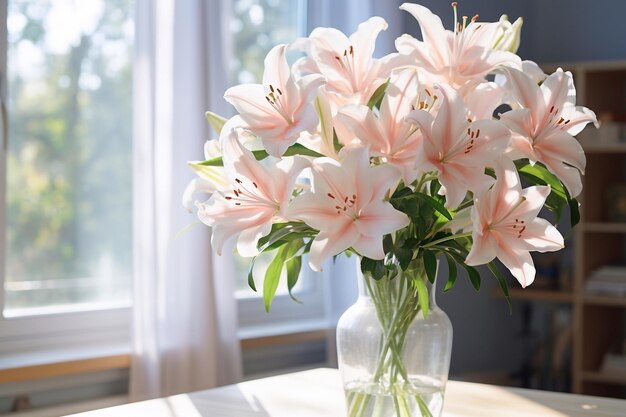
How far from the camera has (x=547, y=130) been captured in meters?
1.08

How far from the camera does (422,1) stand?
3645 mm

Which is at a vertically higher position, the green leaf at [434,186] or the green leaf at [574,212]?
the green leaf at [434,186]

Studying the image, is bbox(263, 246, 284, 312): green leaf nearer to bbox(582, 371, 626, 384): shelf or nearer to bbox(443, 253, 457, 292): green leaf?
bbox(443, 253, 457, 292): green leaf

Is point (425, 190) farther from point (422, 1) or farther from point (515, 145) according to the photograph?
point (422, 1)

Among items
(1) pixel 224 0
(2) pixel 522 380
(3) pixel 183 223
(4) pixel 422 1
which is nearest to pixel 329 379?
(3) pixel 183 223

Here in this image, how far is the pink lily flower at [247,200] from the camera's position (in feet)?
3.40

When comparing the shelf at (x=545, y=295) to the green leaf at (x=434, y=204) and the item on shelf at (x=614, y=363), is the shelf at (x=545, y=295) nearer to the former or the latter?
the item on shelf at (x=614, y=363)

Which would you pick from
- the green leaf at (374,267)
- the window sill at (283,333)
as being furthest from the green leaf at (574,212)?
the window sill at (283,333)

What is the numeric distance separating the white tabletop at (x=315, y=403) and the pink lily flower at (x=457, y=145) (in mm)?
598

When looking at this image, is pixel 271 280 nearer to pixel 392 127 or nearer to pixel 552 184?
pixel 392 127

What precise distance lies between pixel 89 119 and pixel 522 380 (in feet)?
7.44

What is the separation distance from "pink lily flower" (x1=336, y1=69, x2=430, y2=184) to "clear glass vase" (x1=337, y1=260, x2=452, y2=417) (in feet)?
0.54

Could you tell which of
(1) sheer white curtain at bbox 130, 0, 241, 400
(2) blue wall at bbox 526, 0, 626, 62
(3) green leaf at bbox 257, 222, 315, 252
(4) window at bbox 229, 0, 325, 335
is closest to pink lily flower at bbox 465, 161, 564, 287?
(3) green leaf at bbox 257, 222, 315, 252

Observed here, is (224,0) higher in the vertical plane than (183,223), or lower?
higher
